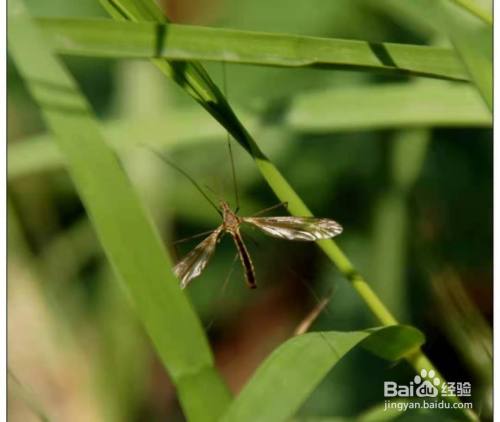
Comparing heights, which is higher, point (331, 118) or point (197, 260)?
point (331, 118)

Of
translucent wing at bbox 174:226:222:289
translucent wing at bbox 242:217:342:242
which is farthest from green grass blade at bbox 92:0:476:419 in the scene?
translucent wing at bbox 174:226:222:289

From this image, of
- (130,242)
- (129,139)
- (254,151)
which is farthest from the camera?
(129,139)

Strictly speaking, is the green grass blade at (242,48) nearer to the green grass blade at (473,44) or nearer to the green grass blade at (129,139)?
Result: the green grass blade at (473,44)

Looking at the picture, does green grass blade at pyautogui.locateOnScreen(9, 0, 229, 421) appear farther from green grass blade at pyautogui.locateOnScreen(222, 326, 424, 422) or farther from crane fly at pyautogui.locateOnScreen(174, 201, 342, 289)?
crane fly at pyautogui.locateOnScreen(174, 201, 342, 289)

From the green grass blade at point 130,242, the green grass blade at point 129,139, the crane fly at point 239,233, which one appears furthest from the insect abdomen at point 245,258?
the green grass blade at point 130,242

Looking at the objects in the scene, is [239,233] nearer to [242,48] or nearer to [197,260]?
[197,260]

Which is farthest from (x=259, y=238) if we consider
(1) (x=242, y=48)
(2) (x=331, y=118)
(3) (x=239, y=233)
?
(1) (x=242, y=48)
